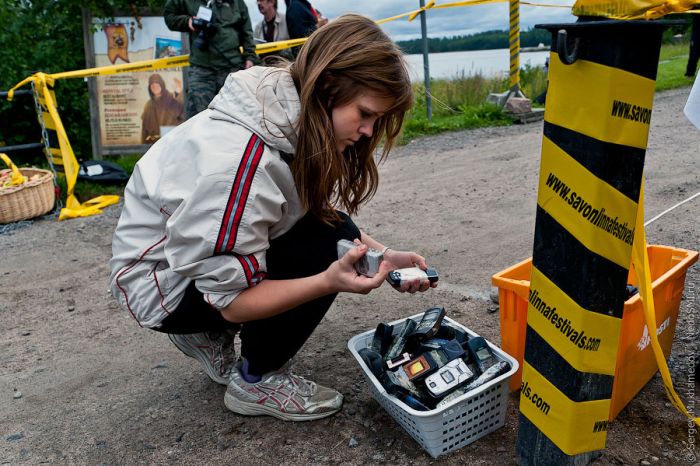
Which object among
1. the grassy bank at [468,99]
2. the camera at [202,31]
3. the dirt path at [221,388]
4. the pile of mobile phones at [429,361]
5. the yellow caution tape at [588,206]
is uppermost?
the camera at [202,31]

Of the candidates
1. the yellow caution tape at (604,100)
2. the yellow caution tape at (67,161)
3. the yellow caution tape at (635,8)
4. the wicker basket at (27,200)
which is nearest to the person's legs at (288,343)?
the yellow caution tape at (604,100)

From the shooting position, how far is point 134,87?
7.63 meters

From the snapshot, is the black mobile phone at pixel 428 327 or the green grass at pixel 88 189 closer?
the black mobile phone at pixel 428 327

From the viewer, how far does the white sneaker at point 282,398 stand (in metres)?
2.30

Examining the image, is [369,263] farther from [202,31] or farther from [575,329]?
[202,31]

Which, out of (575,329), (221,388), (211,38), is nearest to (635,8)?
(575,329)

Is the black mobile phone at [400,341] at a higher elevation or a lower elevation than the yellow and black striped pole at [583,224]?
lower

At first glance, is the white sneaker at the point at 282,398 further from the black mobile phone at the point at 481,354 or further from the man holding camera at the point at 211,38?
the man holding camera at the point at 211,38

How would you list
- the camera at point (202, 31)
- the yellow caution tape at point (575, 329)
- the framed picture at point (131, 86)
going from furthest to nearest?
the framed picture at point (131, 86)
the camera at point (202, 31)
the yellow caution tape at point (575, 329)

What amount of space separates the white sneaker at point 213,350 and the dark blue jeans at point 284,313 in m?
0.15

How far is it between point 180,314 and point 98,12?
21.0 ft

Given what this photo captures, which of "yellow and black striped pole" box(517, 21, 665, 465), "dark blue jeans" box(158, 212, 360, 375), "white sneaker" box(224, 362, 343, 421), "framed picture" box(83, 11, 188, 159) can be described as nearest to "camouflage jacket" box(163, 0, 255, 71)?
"framed picture" box(83, 11, 188, 159)

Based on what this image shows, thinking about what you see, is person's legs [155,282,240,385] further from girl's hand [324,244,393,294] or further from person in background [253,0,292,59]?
person in background [253,0,292,59]

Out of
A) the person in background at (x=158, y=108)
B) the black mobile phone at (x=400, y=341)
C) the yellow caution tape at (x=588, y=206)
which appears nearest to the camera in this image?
the yellow caution tape at (x=588, y=206)
